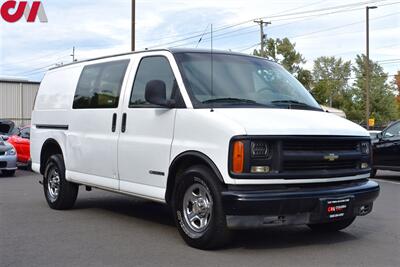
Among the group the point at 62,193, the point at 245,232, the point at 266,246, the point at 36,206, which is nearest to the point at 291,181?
the point at 266,246

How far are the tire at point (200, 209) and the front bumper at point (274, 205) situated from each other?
0.58 ft

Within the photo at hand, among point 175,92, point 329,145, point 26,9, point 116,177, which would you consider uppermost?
point 26,9

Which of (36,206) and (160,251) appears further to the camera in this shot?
(36,206)

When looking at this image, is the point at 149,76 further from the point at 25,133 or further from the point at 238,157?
the point at 25,133

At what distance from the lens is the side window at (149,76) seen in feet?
21.8

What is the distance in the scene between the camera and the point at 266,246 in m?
6.21

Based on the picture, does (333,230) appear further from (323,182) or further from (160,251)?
(160,251)

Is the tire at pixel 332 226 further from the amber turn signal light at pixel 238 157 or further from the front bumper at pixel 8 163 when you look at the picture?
the front bumper at pixel 8 163

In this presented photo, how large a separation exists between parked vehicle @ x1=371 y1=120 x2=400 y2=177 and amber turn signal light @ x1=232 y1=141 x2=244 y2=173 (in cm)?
944

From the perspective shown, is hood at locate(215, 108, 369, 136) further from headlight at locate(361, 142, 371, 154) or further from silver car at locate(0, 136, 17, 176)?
silver car at locate(0, 136, 17, 176)

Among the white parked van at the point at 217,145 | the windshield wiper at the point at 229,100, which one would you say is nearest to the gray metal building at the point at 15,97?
the white parked van at the point at 217,145

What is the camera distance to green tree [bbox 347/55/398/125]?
77.8 metres

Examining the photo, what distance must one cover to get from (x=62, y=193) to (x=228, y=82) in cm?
351

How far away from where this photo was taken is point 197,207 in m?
6.01
